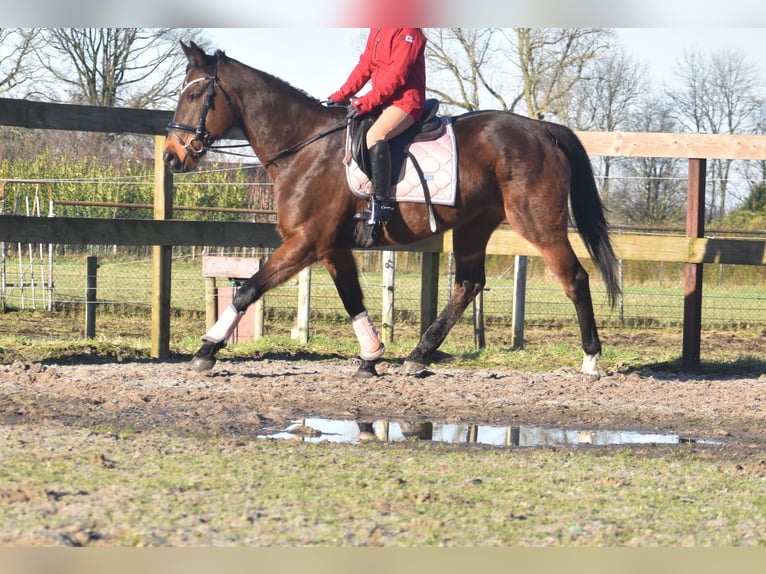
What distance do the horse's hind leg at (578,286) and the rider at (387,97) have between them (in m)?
1.41

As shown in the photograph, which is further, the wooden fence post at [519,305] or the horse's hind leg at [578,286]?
the wooden fence post at [519,305]

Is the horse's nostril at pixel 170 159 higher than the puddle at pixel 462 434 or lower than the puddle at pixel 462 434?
higher

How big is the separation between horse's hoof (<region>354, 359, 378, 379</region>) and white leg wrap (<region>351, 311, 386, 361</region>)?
A: 7 cm

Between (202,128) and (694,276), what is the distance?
4.49 m

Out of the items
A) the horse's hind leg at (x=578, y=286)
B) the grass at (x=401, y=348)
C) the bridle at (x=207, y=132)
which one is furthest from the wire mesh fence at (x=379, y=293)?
the bridle at (x=207, y=132)

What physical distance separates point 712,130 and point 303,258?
29.3 metres

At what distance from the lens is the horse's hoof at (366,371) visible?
301 inches

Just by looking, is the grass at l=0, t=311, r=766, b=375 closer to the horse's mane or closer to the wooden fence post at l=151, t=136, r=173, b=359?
the wooden fence post at l=151, t=136, r=173, b=359

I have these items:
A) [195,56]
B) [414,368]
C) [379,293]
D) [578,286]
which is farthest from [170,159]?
[379,293]

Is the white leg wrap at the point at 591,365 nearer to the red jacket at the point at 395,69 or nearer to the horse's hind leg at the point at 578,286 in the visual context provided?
the horse's hind leg at the point at 578,286

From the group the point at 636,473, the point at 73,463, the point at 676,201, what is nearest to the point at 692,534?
the point at 636,473

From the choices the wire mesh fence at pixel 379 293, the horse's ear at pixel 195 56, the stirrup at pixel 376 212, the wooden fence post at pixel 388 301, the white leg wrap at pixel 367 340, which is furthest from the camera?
the wire mesh fence at pixel 379 293

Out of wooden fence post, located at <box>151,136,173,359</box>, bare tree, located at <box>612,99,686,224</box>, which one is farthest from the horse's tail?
bare tree, located at <box>612,99,686,224</box>

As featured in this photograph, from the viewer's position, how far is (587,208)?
816 centimetres
